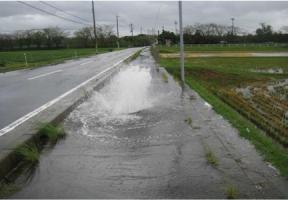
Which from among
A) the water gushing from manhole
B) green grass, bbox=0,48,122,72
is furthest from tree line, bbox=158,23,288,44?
the water gushing from manhole

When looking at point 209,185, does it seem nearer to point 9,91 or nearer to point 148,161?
point 148,161

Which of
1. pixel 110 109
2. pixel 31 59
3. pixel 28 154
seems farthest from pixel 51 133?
pixel 31 59

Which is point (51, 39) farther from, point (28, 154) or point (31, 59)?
point (28, 154)

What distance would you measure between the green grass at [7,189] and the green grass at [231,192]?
94.1 inches

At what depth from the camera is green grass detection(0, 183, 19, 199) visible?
15.5 ft

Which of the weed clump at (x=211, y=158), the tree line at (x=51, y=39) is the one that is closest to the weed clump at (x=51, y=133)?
the weed clump at (x=211, y=158)

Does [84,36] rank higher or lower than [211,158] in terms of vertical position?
higher

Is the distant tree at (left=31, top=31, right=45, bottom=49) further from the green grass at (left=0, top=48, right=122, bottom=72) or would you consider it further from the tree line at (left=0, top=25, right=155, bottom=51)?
the green grass at (left=0, top=48, right=122, bottom=72)

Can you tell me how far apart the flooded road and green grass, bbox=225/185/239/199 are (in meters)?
0.04

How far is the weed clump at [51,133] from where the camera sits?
738 centimetres

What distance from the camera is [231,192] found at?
4.60 metres

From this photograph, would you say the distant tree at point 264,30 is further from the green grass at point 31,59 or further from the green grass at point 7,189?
the green grass at point 7,189

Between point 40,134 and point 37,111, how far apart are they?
9.16 feet

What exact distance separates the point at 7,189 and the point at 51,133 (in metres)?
2.57
